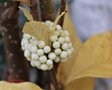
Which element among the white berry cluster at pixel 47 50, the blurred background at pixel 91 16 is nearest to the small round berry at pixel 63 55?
the white berry cluster at pixel 47 50

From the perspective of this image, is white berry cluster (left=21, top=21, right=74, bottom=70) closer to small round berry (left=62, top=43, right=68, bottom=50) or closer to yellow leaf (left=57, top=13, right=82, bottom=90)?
small round berry (left=62, top=43, right=68, bottom=50)

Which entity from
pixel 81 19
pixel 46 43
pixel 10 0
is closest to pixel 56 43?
pixel 46 43

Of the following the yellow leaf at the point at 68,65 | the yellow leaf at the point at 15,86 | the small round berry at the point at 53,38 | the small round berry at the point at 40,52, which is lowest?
the yellow leaf at the point at 68,65

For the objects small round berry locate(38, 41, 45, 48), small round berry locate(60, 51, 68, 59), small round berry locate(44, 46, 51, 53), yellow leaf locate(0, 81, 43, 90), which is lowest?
yellow leaf locate(0, 81, 43, 90)

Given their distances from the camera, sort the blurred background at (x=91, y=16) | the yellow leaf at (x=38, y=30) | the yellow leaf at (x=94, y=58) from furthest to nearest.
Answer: the blurred background at (x=91, y=16) < the yellow leaf at (x=94, y=58) < the yellow leaf at (x=38, y=30)

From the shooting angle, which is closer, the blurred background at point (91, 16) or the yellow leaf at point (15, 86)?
the yellow leaf at point (15, 86)

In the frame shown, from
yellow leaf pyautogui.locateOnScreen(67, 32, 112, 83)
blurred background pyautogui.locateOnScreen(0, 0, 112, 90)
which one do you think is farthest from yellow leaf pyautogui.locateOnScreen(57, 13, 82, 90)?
blurred background pyautogui.locateOnScreen(0, 0, 112, 90)

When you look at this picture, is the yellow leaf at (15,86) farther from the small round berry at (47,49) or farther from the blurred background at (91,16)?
the blurred background at (91,16)

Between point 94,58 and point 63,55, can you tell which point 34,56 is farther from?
point 94,58
